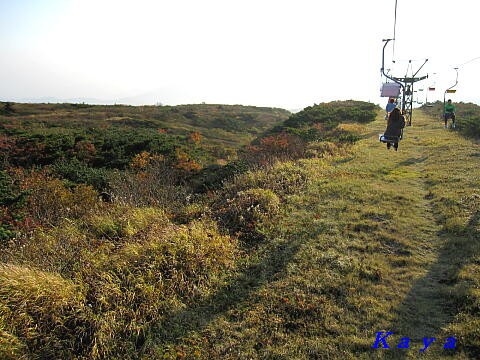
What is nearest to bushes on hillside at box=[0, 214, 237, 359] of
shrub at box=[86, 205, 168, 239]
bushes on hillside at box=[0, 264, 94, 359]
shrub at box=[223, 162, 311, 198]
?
bushes on hillside at box=[0, 264, 94, 359]

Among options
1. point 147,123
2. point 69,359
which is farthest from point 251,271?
point 147,123

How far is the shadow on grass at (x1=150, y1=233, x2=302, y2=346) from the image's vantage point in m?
5.19

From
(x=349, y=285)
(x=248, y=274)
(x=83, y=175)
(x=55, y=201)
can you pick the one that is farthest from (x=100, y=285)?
(x=83, y=175)

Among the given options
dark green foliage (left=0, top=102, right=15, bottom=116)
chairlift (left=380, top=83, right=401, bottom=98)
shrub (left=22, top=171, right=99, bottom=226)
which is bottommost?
shrub (left=22, top=171, right=99, bottom=226)

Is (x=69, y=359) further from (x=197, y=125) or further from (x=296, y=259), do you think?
(x=197, y=125)

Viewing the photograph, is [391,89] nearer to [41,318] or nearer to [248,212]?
[248,212]

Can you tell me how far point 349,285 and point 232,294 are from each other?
233 cm

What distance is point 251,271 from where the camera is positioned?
6809mm

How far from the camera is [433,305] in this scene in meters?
5.23

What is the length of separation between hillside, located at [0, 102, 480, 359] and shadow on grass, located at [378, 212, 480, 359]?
0.08 ft

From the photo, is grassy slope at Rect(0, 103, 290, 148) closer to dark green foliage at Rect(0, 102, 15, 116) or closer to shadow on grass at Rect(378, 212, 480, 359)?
dark green foliage at Rect(0, 102, 15, 116)

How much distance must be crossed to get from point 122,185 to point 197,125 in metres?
35.9

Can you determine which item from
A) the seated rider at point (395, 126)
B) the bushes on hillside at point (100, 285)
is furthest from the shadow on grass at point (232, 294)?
the seated rider at point (395, 126)

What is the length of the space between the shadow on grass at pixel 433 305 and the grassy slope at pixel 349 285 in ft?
0.06
